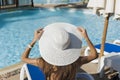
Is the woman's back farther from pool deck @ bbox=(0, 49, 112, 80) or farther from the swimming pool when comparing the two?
the swimming pool

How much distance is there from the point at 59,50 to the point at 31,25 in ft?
41.3

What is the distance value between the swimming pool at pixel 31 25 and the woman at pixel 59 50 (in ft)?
18.2

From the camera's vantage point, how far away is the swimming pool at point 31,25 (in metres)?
9.85

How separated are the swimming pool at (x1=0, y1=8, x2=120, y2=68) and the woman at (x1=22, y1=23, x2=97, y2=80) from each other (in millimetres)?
5533

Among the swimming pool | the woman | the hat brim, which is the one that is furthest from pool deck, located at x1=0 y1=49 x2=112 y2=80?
the hat brim

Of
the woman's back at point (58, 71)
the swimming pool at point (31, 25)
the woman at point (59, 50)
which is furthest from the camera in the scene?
the swimming pool at point (31, 25)

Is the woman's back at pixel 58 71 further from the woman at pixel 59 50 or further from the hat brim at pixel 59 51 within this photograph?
the hat brim at pixel 59 51

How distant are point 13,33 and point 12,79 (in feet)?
25.6

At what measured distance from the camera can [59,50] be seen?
2918mm

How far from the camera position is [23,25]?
1524 cm

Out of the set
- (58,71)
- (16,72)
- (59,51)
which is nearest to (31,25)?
(16,72)

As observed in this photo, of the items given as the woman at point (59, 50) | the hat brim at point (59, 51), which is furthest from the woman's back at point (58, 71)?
the hat brim at point (59, 51)

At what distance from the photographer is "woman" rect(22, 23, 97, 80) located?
9.48 feet

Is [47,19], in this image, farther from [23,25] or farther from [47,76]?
[47,76]
